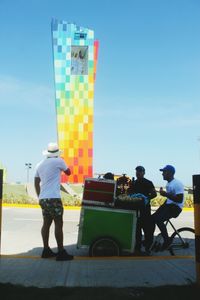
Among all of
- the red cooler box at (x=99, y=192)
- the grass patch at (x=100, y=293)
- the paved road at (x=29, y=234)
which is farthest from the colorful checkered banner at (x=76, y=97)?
the grass patch at (x=100, y=293)

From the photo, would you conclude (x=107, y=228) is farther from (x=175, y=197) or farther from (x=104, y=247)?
(x=175, y=197)

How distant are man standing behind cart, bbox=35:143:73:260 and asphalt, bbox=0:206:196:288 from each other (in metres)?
0.27

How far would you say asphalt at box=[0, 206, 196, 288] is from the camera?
545cm

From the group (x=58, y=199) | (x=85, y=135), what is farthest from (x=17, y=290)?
(x=85, y=135)

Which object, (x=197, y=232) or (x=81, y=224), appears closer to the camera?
(x=197, y=232)

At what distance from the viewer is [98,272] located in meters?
6.11

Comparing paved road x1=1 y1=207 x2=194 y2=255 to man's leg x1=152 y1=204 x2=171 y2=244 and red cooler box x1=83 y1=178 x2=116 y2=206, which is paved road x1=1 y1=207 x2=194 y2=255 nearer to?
red cooler box x1=83 y1=178 x2=116 y2=206

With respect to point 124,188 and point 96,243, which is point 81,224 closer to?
point 96,243

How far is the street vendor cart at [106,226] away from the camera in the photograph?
7.67 m

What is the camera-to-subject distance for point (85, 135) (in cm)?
2850

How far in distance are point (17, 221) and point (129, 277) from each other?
9.23m

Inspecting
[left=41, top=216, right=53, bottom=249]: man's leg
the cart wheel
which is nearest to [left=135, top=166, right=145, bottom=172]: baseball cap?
the cart wheel

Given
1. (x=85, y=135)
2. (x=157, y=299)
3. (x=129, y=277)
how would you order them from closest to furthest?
(x=157, y=299), (x=129, y=277), (x=85, y=135)

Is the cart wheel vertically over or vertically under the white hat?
under
